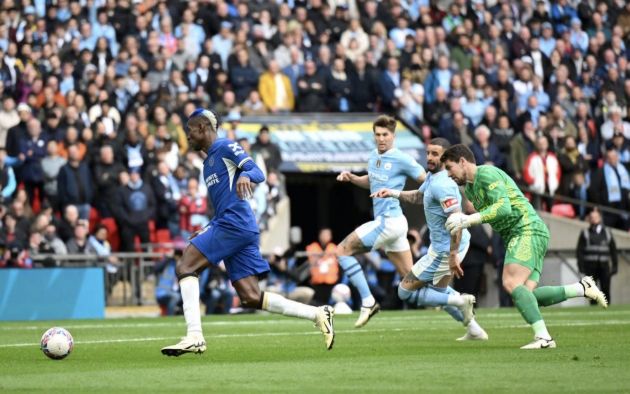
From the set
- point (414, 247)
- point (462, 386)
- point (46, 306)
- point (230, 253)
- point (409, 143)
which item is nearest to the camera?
point (462, 386)

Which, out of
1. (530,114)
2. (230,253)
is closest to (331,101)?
(530,114)

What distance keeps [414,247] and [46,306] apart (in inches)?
260

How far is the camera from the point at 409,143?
103 feet

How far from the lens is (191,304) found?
14.3m

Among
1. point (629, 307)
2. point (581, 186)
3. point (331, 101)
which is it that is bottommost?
point (629, 307)

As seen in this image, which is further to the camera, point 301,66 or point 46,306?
point 301,66

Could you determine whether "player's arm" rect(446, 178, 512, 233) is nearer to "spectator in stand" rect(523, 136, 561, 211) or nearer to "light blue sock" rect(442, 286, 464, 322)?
"light blue sock" rect(442, 286, 464, 322)

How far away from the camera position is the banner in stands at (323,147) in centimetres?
3066

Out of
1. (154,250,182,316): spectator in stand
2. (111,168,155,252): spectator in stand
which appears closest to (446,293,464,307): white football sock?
(154,250,182,316): spectator in stand

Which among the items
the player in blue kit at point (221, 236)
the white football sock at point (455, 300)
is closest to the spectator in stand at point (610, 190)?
the white football sock at point (455, 300)

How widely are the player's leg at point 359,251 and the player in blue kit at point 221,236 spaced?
4.35 metres

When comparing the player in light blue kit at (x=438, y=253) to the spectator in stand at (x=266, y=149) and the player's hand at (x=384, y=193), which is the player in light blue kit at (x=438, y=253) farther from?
the spectator in stand at (x=266, y=149)

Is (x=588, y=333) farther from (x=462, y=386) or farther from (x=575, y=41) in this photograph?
(x=575, y=41)

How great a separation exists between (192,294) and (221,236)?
0.60m
